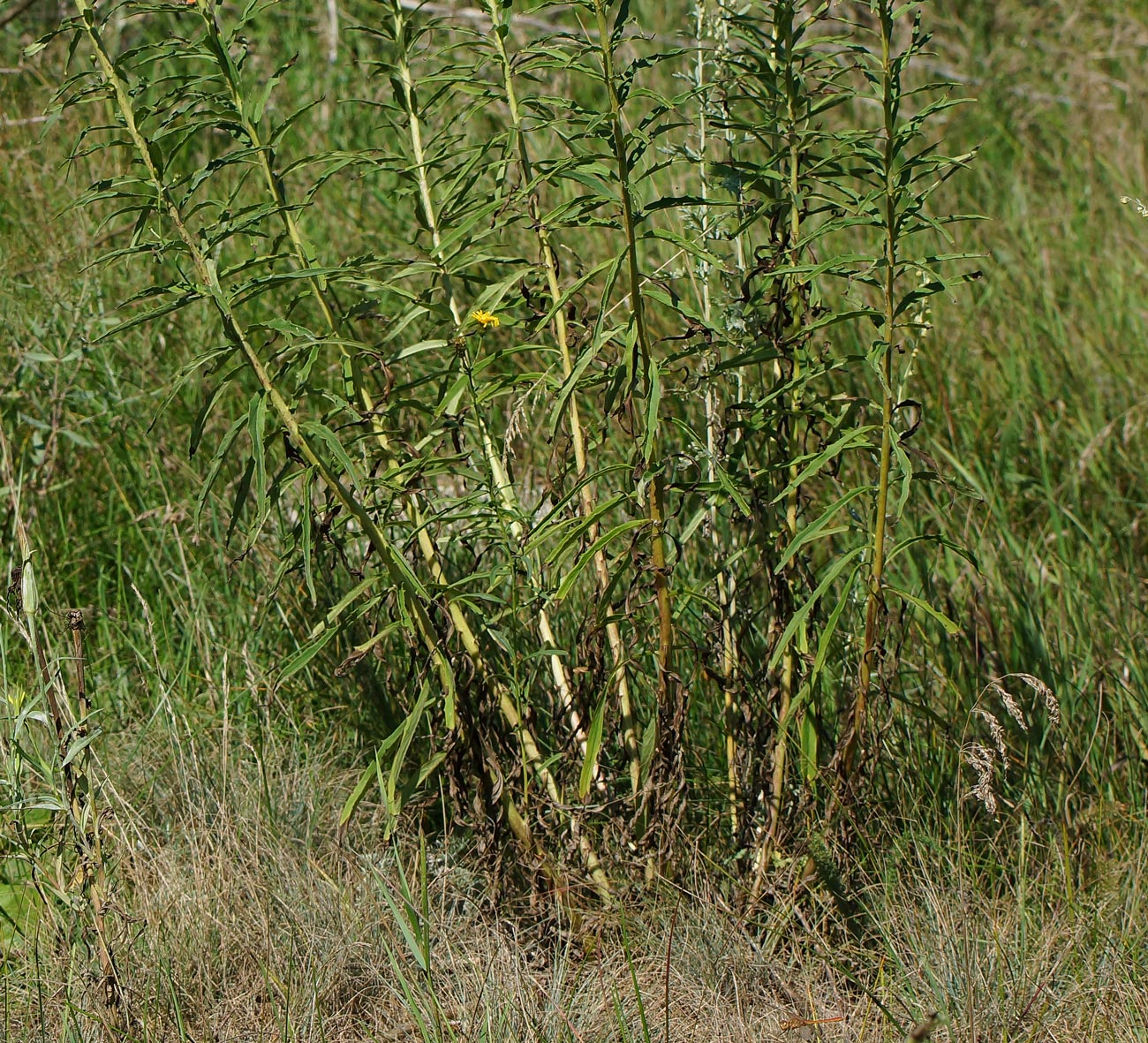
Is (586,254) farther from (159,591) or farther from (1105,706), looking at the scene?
(1105,706)

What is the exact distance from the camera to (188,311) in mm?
4016

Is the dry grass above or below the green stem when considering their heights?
below

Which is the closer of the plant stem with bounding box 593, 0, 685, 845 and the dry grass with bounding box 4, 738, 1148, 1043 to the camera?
the plant stem with bounding box 593, 0, 685, 845

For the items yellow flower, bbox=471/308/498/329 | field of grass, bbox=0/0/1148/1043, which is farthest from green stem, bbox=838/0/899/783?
yellow flower, bbox=471/308/498/329

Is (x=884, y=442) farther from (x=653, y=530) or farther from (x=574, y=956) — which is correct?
(x=574, y=956)

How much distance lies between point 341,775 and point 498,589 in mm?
654

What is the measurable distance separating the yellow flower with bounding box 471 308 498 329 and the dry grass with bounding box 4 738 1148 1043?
101 centimetres

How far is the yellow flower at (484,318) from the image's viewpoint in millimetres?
2105

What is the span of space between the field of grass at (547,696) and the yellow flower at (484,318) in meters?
0.03

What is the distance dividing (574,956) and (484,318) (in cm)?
120

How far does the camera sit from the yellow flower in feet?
6.91

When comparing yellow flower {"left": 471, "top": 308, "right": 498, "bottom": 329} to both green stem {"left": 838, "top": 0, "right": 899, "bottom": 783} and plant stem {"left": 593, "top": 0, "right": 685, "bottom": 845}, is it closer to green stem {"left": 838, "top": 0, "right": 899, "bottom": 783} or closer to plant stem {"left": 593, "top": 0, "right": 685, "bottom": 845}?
plant stem {"left": 593, "top": 0, "right": 685, "bottom": 845}

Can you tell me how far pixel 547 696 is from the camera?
274 cm

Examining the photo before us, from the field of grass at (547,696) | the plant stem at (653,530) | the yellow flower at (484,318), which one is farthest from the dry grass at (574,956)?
the yellow flower at (484,318)
